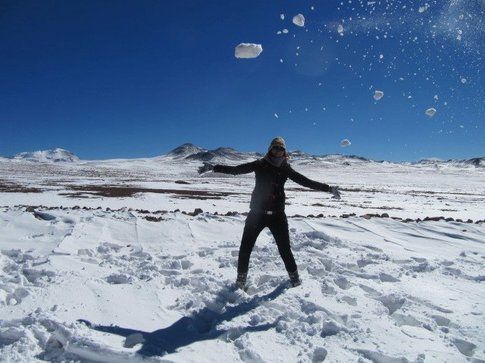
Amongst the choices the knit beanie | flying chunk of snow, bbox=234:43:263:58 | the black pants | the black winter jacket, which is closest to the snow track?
the black pants

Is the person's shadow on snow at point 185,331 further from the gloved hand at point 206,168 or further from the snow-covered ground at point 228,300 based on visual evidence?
the gloved hand at point 206,168

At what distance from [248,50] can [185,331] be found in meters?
7.09

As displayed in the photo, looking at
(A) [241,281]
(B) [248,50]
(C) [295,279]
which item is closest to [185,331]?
(A) [241,281]

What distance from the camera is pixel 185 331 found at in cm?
413

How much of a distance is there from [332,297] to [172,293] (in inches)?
77.6

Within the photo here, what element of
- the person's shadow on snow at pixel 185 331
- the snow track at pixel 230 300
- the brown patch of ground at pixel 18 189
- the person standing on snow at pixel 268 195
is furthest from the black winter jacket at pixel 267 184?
the brown patch of ground at pixel 18 189

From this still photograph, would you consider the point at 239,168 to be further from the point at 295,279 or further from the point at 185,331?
the point at 185,331

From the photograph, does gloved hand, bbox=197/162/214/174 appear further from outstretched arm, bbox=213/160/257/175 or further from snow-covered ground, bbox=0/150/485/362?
snow-covered ground, bbox=0/150/485/362

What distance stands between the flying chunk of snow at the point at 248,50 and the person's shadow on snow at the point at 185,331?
6339 millimetres

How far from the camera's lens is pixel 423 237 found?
9219 millimetres

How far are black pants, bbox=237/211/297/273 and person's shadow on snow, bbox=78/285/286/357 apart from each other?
0.79 metres

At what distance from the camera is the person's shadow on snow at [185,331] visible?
12.4 ft

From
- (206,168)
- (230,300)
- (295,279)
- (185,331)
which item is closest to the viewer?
(185,331)

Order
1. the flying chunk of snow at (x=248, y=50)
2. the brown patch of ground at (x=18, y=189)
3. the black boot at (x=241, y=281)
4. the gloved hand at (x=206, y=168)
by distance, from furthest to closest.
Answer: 1. the brown patch of ground at (x=18, y=189)
2. the flying chunk of snow at (x=248, y=50)
3. the gloved hand at (x=206, y=168)
4. the black boot at (x=241, y=281)
